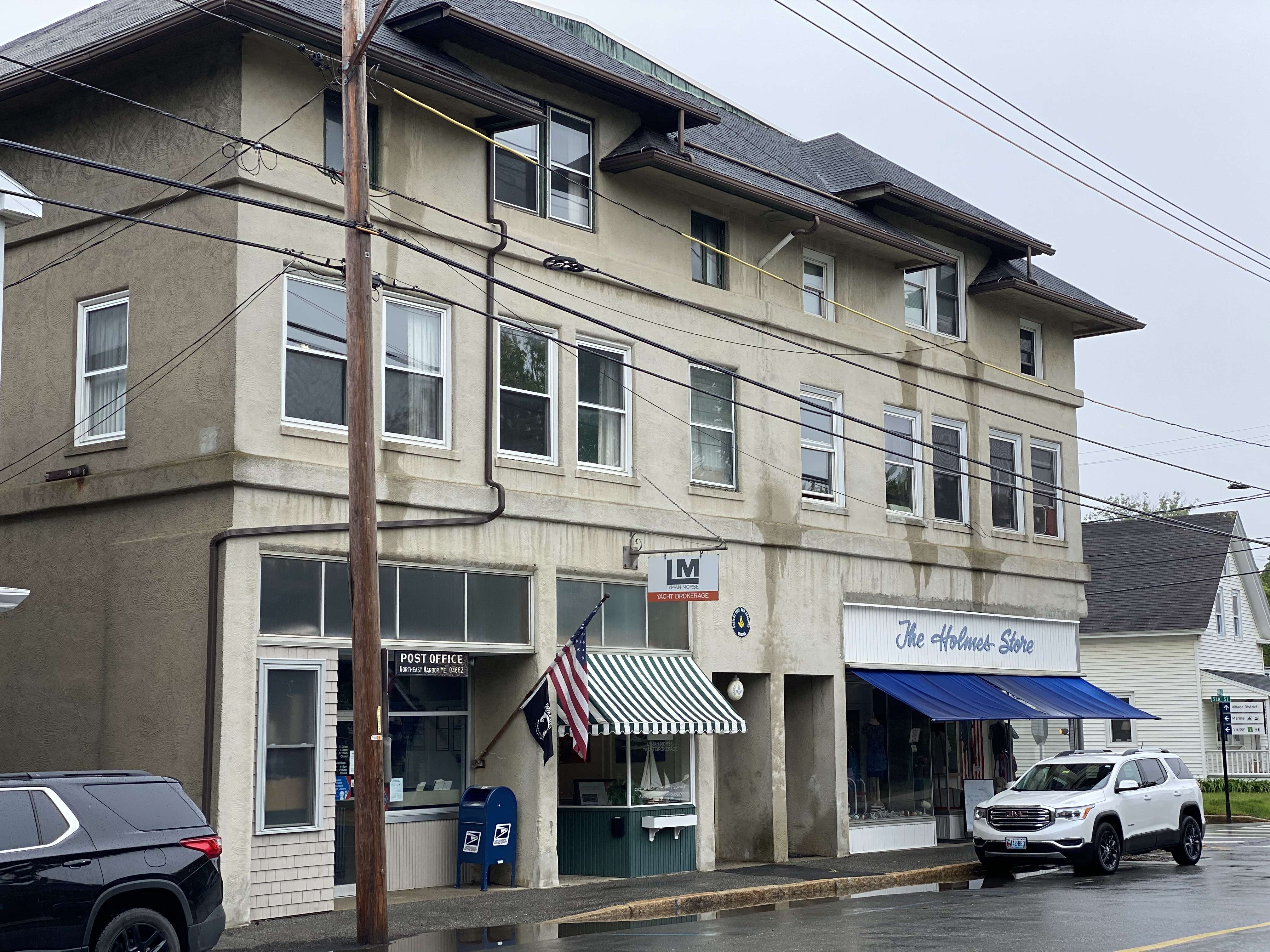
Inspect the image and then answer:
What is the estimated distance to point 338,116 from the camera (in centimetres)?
1756

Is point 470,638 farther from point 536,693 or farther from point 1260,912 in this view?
point 1260,912

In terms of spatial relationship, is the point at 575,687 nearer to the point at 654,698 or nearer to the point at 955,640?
the point at 654,698

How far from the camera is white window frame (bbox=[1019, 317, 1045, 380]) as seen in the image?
29109mm

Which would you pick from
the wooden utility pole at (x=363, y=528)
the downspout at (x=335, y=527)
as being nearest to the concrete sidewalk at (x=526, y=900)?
the wooden utility pole at (x=363, y=528)

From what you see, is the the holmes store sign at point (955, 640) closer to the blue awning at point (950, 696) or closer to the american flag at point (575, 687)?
the blue awning at point (950, 696)

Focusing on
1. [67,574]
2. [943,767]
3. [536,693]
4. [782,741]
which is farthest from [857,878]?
[67,574]

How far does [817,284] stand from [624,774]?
8712 millimetres

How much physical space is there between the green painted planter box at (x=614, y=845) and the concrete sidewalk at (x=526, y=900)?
25 cm

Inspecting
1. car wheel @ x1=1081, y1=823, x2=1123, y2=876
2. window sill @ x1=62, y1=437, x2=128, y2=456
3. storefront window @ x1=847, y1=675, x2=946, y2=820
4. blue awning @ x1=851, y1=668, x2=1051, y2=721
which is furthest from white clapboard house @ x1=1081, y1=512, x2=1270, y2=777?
window sill @ x1=62, y1=437, x2=128, y2=456

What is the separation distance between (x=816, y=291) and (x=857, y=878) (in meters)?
9.15

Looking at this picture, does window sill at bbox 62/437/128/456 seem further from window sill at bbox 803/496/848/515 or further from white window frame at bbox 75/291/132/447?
window sill at bbox 803/496/848/515

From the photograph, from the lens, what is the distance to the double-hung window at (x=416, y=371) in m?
17.7

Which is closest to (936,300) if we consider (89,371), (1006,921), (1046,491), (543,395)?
(1046,491)

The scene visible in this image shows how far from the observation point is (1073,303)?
28.3 metres
